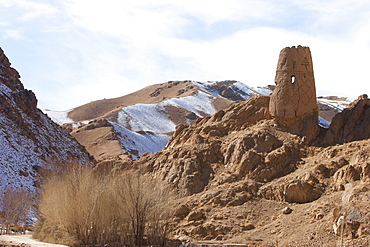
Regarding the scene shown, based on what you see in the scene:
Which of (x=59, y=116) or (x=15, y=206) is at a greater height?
(x=59, y=116)

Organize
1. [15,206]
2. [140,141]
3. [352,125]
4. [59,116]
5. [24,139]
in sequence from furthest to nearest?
1. [59,116]
2. [140,141]
3. [24,139]
4. [15,206]
5. [352,125]

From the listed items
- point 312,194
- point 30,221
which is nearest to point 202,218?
point 312,194

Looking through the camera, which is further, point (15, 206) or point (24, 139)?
point (24, 139)

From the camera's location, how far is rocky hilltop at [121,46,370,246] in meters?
28.0

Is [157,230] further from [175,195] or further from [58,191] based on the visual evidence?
[58,191]

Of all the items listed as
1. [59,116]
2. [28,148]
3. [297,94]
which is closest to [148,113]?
[59,116]

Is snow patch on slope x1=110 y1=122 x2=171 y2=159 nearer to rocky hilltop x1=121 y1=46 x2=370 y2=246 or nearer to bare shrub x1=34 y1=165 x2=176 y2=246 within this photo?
rocky hilltop x1=121 y1=46 x2=370 y2=246

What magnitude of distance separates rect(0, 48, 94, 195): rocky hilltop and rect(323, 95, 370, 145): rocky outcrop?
25.9 m

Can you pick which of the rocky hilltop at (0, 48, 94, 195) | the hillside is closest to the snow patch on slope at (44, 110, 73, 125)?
the hillside

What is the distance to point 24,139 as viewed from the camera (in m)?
60.0

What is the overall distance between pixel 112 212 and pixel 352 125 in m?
13.7

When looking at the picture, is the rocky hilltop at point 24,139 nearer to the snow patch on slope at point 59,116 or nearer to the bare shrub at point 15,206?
the bare shrub at point 15,206

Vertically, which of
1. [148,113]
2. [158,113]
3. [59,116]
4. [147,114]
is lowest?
[147,114]

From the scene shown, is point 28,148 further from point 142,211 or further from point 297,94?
point 297,94
